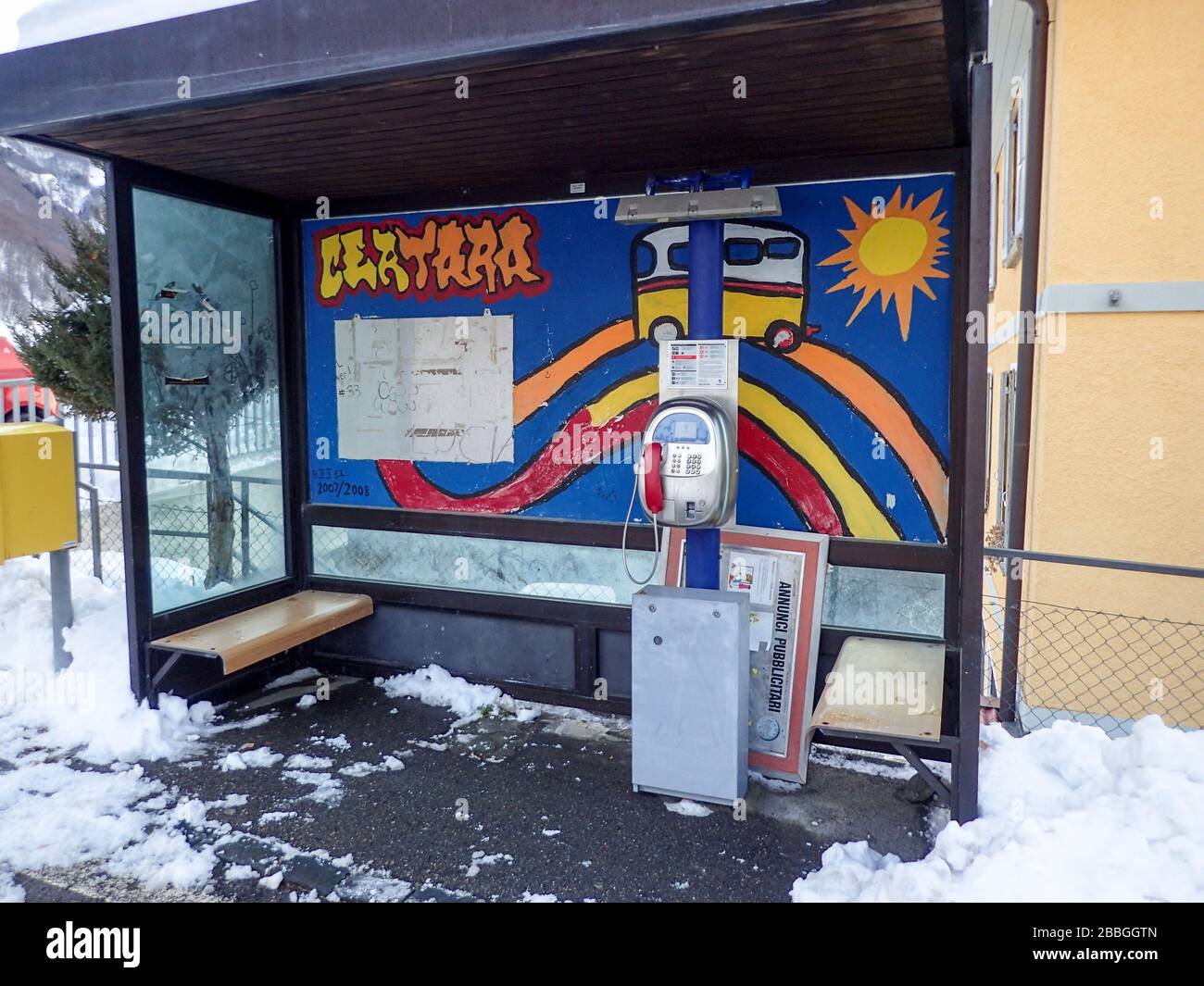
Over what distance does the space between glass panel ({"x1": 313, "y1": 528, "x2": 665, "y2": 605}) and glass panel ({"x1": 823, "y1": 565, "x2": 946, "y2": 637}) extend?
33.3 inches

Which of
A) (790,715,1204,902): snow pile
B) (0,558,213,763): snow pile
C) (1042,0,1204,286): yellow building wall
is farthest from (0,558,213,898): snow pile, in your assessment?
(1042,0,1204,286): yellow building wall

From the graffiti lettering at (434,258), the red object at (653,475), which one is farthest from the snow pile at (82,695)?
the red object at (653,475)

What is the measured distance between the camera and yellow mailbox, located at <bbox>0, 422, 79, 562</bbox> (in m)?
4.64

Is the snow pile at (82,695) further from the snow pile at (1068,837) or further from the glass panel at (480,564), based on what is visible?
the snow pile at (1068,837)

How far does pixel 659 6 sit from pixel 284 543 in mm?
3899

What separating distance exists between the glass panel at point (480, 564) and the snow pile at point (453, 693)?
0.51m

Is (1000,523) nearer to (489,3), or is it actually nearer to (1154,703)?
(1154,703)

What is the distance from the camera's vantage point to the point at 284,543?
549 cm

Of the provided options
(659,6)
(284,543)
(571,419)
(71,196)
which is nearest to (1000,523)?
(571,419)

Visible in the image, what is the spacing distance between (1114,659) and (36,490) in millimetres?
6110

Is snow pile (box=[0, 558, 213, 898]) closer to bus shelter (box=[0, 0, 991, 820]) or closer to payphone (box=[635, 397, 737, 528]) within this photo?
bus shelter (box=[0, 0, 991, 820])

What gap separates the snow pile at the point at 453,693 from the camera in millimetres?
4824

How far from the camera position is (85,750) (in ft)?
14.0

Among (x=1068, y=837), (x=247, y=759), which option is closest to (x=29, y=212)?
(x=247, y=759)
